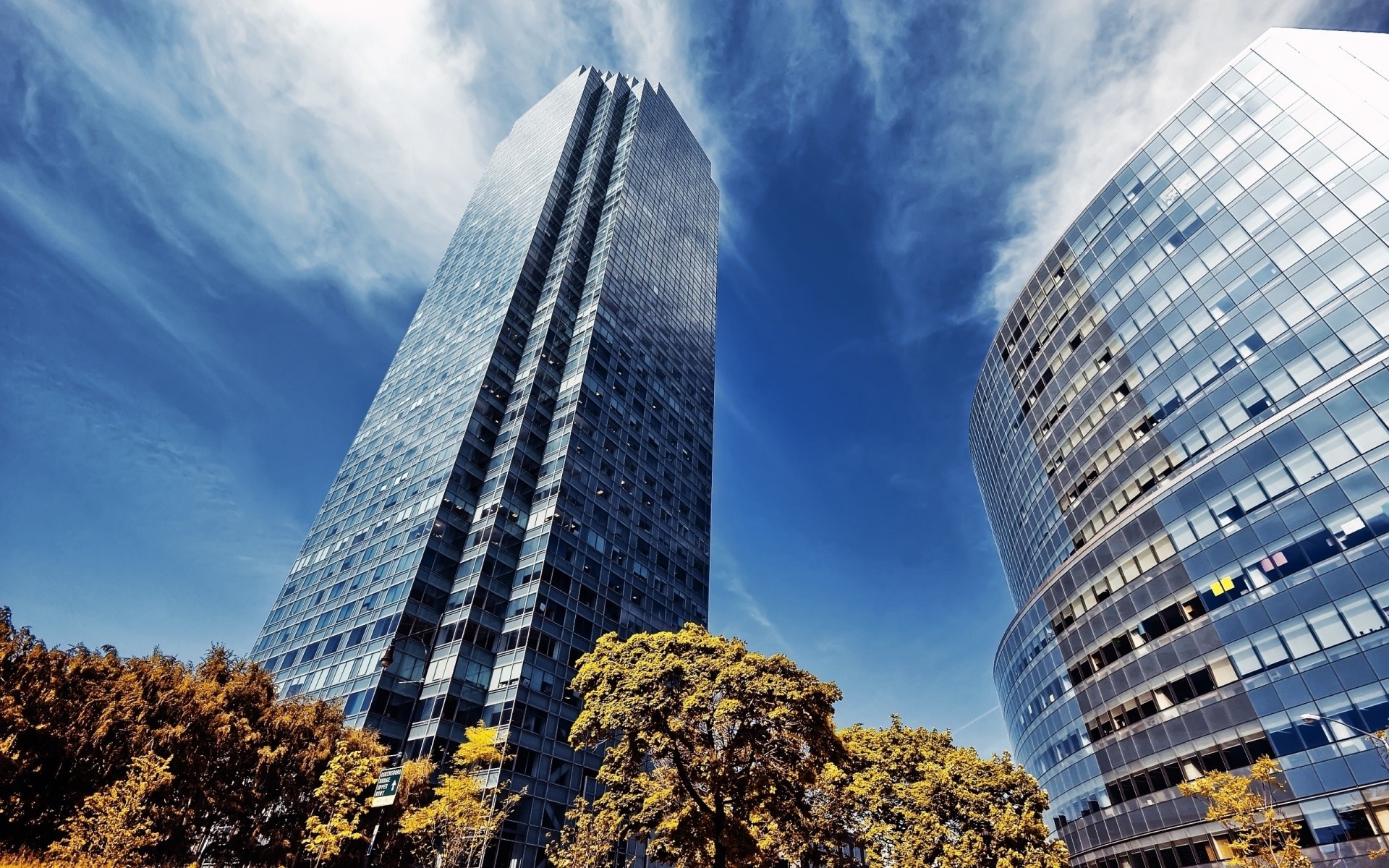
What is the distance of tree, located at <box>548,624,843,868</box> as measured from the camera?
25609mm

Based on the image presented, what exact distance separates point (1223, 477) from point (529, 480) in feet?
182

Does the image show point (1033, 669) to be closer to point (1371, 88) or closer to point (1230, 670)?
point (1230, 670)

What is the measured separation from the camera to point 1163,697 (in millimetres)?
41312

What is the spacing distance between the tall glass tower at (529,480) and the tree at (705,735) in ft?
79.8

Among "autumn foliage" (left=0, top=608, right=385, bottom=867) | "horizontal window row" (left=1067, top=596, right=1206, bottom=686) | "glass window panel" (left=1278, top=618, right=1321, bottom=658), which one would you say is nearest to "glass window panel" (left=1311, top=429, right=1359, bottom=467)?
"glass window panel" (left=1278, top=618, right=1321, bottom=658)

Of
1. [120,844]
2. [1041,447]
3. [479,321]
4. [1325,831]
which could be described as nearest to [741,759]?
[120,844]

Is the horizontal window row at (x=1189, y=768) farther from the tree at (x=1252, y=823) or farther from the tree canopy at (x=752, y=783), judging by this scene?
the tree canopy at (x=752, y=783)

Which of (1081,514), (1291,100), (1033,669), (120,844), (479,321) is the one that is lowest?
(120,844)

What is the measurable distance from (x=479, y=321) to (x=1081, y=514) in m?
66.2

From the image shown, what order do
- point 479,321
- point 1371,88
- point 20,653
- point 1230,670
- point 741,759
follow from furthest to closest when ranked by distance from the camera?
point 479,321, point 1371,88, point 1230,670, point 741,759, point 20,653

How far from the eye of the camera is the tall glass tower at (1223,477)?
109ft

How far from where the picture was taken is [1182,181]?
173 feet

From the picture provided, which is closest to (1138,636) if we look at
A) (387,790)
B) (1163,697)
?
(1163,697)

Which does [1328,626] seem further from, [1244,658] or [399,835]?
[399,835]
